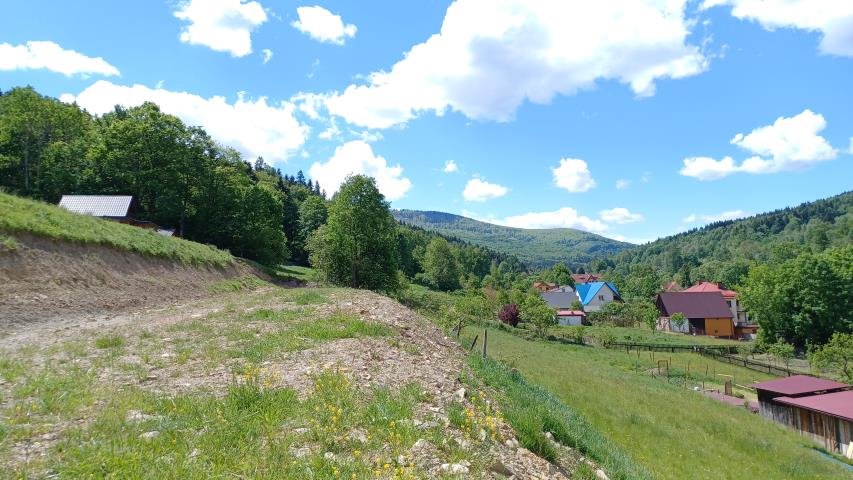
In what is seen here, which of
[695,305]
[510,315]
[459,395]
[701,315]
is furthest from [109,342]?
[695,305]

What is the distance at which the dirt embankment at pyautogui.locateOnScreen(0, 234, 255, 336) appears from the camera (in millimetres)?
15484

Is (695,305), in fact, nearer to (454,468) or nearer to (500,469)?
(500,469)

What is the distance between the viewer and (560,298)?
112375mm

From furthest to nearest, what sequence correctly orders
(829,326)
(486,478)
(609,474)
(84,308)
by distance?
1. (829,326)
2. (84,308)
3. (609,474)
4. (486,478)

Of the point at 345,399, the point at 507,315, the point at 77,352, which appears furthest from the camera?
the point at 507,315

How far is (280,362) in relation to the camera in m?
8.69

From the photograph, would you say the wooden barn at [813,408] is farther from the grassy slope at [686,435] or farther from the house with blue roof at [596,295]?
the house with blue roof at [596,295]

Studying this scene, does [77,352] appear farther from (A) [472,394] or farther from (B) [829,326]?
(B) [829,326]

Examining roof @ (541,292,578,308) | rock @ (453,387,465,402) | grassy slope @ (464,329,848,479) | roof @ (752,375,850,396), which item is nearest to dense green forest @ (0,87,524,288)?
grassy slope @ (464,329,848,479)

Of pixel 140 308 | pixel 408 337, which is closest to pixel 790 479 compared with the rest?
pixel 408 337

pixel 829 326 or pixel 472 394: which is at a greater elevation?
pixel 472 394

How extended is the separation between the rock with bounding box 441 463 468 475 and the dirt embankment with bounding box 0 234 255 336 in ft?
48.6

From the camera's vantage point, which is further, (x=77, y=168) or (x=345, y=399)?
(x=77, y=168)

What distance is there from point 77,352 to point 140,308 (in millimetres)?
11166
